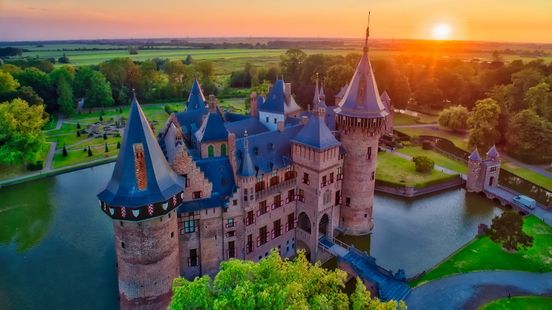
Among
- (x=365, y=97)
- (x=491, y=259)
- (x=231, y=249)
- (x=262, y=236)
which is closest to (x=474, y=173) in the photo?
(x=491, y=259)

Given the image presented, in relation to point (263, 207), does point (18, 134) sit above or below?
above

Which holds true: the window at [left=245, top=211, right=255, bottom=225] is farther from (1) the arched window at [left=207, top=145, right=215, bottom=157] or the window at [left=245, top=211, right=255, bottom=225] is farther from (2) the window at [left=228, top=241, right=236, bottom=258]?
(1) the arched window at [left=207, top=145, right=215, bottom=157]

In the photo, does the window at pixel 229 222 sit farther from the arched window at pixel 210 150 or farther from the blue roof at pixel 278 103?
the blue roof at pixel 278 103

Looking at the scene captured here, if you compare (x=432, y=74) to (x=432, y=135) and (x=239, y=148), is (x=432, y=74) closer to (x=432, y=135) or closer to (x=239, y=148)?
(x=432, y=135)

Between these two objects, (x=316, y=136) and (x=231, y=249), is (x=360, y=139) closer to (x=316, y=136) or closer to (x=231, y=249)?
(x=316, y=136)

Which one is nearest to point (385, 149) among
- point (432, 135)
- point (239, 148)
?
point (432, 135)

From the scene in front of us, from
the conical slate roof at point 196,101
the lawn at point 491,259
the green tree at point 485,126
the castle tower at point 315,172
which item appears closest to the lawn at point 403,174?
the lawn at point 491,259
